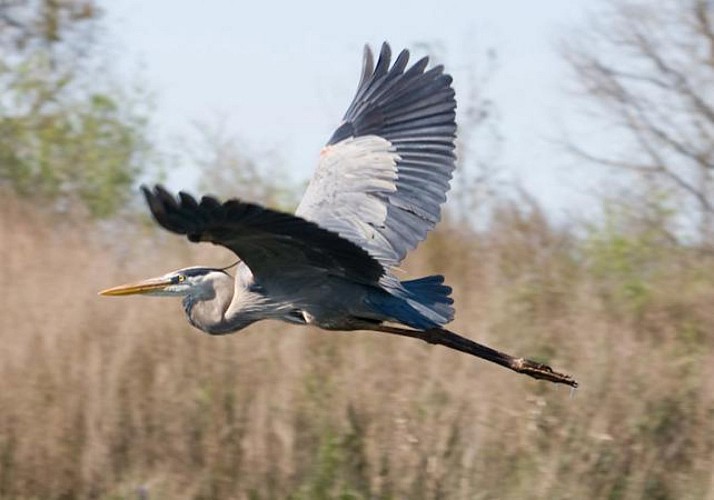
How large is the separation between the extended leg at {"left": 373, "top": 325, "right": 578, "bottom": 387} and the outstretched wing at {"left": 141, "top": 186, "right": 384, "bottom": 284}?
48 centimetres

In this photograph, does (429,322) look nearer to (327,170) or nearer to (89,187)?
(327,170)

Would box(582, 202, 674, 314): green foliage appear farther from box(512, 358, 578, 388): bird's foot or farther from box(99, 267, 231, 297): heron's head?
box(99, 267, 231, 297): heron's head

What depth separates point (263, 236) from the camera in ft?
25.2

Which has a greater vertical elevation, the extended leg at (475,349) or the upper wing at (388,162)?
the upper wing at (388,162)

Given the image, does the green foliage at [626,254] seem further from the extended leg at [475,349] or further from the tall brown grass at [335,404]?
the extended leg at [475,349]

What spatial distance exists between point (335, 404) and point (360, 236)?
7.13 ft

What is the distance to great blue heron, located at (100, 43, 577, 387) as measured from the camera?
25.8ft

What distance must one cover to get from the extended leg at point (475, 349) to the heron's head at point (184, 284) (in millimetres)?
718

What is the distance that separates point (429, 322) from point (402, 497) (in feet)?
6.87

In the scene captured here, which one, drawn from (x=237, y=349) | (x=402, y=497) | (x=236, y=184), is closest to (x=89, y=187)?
(x=236, y=184)

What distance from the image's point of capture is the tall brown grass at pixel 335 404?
401 inches

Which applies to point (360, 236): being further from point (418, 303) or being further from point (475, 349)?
point (475, 349)

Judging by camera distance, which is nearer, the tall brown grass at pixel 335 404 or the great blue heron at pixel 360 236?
the great blue heron at pixel 360 236

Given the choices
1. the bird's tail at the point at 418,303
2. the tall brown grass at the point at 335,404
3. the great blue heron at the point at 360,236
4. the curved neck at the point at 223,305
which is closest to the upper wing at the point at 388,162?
the great blue heron at the point at 360,236
